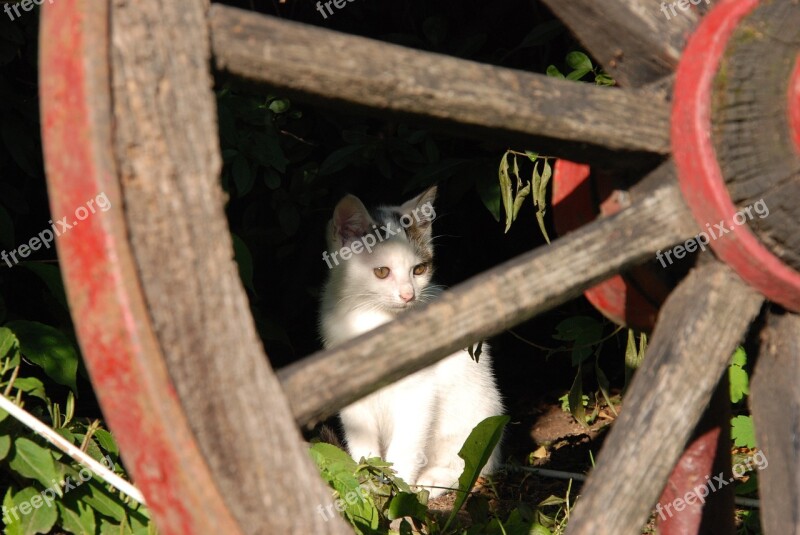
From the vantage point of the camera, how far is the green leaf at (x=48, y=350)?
6.62ft

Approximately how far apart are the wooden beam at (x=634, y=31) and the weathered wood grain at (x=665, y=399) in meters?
0.26

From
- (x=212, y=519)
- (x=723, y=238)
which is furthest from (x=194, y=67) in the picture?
(x=723, y=238)

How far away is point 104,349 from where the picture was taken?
81 cm

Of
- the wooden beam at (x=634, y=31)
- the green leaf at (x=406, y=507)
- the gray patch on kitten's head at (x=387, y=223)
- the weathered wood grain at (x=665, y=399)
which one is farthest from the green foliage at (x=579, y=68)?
the weathered wood grain at (x=665, y=399)

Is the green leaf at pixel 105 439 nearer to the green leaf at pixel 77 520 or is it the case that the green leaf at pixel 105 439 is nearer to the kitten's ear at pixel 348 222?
the green leaf at pixel 77 520

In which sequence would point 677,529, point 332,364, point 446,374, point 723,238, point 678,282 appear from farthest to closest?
point 446,374, point 677,529, point 678,282, point 723,238, point 332,364

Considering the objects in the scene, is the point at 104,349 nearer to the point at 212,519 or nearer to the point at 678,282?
the point at 212,519

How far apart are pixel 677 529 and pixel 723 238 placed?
0.57 meters

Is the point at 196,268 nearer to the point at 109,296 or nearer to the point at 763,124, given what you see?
the point at 109,296

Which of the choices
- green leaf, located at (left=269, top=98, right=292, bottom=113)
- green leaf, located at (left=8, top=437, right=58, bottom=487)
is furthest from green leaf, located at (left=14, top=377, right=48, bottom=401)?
green leaf, located at (left=269, top=98, right=292, bottom=113)

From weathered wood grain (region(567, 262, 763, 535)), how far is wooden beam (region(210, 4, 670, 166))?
197 millimetres

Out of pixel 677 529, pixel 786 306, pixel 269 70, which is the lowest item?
pixel 677 529

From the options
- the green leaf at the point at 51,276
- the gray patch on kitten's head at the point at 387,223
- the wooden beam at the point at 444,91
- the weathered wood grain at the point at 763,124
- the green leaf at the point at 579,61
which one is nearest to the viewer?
the wooden beam at the point at 444,91

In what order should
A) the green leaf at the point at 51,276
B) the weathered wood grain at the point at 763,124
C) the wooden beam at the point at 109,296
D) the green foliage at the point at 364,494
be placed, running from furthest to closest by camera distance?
the green leaf at the point at 51,276 < the green foliage at the point at 364,494 < the weathered wood grain at the point at 763,124 < the wooden beam at the point at 109,296
